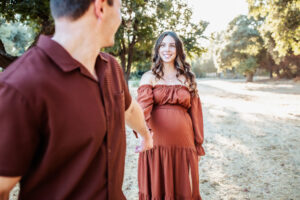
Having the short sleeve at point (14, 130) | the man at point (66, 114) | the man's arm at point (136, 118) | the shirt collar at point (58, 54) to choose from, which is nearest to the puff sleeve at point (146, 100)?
the man's arm at point (136, 118)

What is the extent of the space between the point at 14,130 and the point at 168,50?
2.65 meters

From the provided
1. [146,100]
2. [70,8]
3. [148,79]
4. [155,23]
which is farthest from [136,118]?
[155,23]

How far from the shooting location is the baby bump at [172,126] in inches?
113

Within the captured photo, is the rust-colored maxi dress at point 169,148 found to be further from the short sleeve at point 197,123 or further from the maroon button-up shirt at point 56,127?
the maroon button-up shirt at point 56,127

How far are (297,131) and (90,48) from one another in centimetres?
877

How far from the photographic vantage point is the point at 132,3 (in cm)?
730

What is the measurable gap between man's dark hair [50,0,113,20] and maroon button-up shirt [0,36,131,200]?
149mm

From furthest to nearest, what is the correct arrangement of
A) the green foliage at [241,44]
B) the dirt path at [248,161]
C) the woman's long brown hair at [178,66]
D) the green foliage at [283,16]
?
the green foliage at [241,44] < the green foliage at [283,16] < the dirt path at [248,161] < the woman's long brown hair at [178,66]

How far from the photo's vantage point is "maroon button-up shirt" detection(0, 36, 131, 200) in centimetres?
84

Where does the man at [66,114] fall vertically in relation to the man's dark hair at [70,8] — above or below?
below

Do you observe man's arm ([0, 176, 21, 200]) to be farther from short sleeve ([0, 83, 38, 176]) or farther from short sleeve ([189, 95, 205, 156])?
short sleeve ([189, 95, 205, 156])

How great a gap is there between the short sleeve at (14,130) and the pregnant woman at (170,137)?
6.74ft

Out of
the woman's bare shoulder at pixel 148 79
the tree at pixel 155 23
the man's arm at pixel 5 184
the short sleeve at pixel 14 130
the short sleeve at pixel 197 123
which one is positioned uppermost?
the tree at pixel 155 23

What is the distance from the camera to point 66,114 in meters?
0.97
